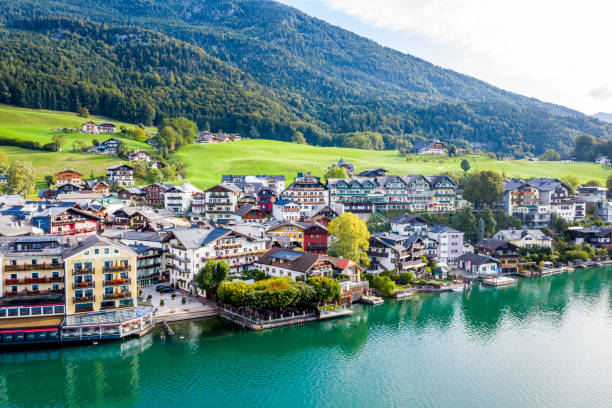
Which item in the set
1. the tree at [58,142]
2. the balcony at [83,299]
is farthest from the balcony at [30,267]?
the tree at [58,142]

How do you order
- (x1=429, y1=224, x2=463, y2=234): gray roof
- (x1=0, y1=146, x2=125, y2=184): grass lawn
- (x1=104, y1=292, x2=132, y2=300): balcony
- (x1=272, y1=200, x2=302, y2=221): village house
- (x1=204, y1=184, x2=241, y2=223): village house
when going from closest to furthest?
(x1=104, y1=292, x2=132, y2=300): balcony → (x1=429, y1=224, x2=463, y2=234): gray roof → (x1=272, y1=200, x2=302, y2=221): village house → (x1=204, y1=184, x2=241, y2=223): village house → (x1=0, y1=146, x2=125, y2=184): grass lawn

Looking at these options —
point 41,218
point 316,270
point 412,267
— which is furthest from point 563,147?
point 41,218

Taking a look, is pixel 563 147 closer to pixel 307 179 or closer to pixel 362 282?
pixel 307 179

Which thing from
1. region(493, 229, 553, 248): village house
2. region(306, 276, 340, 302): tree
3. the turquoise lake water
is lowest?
the turquoise lake water

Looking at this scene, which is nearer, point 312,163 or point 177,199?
point 177,199

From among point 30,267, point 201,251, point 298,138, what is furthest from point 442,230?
point 298,138

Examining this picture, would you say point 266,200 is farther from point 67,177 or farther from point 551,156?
point 551,156

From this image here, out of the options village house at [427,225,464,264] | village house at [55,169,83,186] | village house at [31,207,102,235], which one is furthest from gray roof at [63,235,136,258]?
village house at [55,169,83,186]

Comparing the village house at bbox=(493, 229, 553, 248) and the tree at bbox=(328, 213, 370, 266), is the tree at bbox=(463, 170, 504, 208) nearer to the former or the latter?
the village house at bbox=(493, 229, 553, 248)
